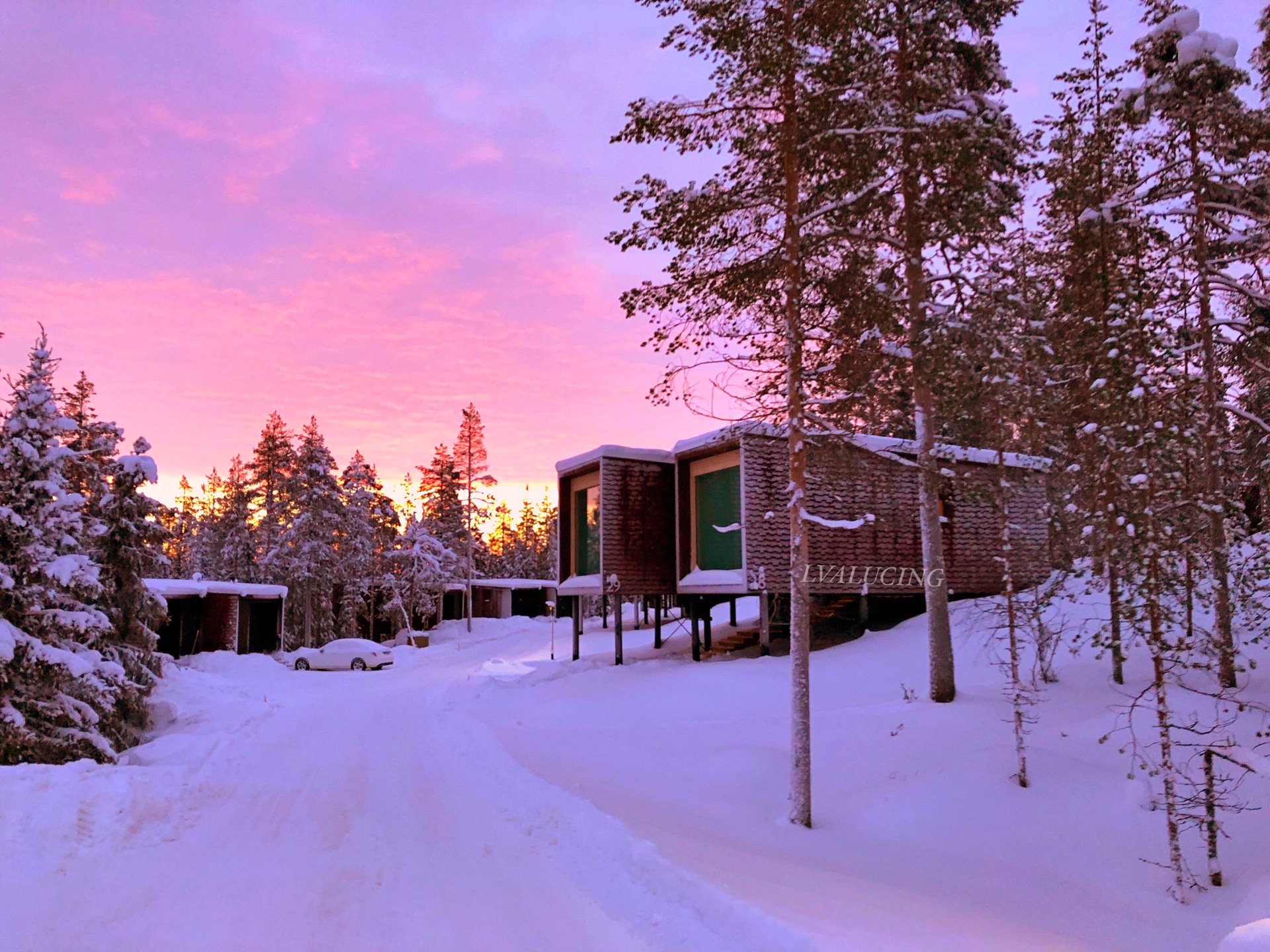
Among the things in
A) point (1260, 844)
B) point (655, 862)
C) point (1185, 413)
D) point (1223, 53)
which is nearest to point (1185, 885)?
point (1260, 844)

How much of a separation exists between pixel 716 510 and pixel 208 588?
21396mm

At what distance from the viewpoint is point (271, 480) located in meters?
50.7

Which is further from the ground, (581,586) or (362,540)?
(362,540)

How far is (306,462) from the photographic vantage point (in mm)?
44031

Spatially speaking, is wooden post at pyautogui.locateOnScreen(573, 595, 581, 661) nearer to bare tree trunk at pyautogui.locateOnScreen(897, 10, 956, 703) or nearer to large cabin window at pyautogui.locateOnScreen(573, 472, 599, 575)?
large cabin window at pyautogui.locateOnScreen(573, 472, 599, 575)

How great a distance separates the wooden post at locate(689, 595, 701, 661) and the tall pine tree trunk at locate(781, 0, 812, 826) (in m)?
12.3

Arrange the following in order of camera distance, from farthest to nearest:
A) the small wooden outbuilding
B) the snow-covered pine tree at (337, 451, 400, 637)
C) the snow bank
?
1. the snow-covered pine tree at (337, 451, 400, 637)
2. the small wooden outbuilding
3. the snow bank

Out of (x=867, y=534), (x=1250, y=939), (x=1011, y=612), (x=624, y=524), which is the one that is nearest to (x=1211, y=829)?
(x=1011, y=612)

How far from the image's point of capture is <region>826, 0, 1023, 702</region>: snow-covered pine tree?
37.6ft

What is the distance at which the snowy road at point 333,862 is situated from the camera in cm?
640

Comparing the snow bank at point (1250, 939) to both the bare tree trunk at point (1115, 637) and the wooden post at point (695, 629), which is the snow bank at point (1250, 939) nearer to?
the bare tree trunk at point (1115, 637)

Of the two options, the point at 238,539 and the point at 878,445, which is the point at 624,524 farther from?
the point at 238,539

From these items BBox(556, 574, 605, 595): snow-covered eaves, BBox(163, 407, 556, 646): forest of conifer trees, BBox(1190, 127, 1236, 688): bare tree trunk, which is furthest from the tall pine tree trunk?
BBox(163, 407, 556, 646): forest of conifer trees

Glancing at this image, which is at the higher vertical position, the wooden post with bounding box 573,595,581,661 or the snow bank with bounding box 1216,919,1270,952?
the wooden post with bounding box 573,595,581,661
